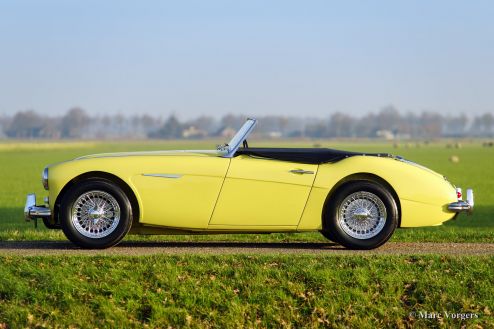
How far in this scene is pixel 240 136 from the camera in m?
10.5

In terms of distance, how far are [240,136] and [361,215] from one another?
1796 mm

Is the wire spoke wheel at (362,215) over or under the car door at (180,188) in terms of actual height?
under

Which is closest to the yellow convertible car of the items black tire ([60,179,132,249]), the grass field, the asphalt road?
black tire ([60,179,132,249])

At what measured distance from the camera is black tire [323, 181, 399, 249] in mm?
9953

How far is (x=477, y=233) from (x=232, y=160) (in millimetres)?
4743

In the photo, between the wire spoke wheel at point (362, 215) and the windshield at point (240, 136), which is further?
the windshield at point (240, 136)

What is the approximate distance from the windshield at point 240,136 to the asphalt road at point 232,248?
1213mm

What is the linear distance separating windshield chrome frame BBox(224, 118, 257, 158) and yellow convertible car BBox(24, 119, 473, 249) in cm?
4

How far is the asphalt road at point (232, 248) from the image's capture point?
32.2 ft

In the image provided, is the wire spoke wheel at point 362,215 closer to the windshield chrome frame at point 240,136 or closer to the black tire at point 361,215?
the black tire at point 361,215

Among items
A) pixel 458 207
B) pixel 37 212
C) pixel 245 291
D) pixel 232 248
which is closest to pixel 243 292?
pixel 245 291

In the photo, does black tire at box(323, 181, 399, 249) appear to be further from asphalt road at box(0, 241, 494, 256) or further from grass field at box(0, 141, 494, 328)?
grass field at box(0, 141, 494, 328)

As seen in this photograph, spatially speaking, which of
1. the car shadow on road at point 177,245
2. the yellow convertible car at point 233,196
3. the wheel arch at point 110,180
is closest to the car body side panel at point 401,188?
the yellow convertible car at point 233,196

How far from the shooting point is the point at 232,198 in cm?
992
